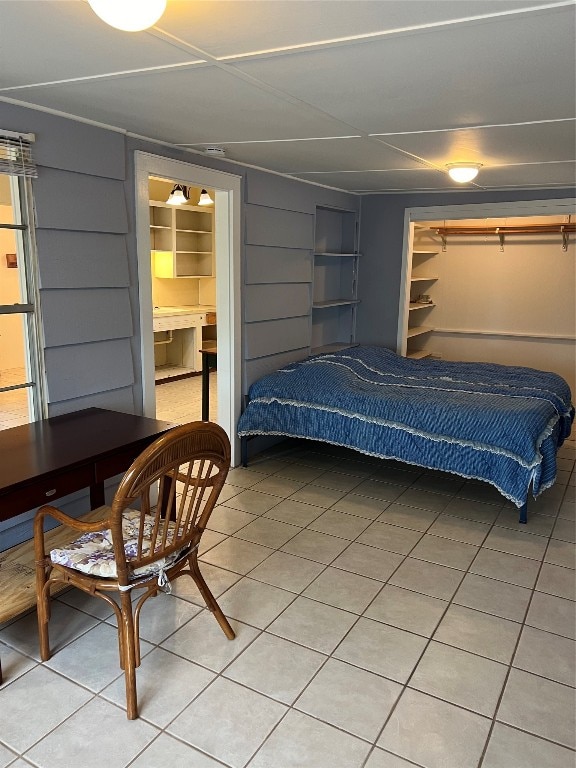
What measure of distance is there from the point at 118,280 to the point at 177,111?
918 mm

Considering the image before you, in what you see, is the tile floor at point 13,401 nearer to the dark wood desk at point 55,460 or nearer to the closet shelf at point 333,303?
the dark wood desk at point 55,460

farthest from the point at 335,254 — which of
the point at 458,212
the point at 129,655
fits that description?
the point at 129,655

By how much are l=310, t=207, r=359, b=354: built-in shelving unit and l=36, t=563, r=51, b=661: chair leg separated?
3386 mm

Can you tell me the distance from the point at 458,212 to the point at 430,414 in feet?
7.38

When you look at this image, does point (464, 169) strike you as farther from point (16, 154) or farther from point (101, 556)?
point (101, 556)

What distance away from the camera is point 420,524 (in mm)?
3420

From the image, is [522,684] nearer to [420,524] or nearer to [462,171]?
[420,524]

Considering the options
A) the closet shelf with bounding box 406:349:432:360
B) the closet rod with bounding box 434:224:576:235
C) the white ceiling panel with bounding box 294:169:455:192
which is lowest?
the closet shelf with bounding box 406:349:432:360

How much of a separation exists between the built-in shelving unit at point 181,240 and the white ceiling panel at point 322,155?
314 centimetres

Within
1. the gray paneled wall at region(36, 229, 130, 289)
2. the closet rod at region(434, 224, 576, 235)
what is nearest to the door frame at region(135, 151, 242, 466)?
the gray paneled wall at region(36, 229, 130, 289)

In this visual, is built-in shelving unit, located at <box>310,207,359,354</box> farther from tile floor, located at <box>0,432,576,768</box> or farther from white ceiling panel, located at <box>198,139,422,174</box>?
tile floor, located at <box>0,432,576,768</box>

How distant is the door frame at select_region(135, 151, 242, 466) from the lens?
317 cm

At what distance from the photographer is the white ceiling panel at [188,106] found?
2107mm

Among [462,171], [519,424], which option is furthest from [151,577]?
[462,171]
